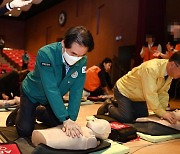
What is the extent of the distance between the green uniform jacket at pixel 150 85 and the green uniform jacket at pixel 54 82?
2.39ft

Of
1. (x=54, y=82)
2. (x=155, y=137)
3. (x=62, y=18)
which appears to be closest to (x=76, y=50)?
(x=54, y=82)

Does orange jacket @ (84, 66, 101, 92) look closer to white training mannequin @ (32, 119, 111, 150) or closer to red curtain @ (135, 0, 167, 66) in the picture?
red curtain @ (135, 0, 167, 66)

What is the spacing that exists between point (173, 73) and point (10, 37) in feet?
44.6

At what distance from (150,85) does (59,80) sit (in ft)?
2.92

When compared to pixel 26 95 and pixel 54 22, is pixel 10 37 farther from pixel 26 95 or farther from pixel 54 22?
pixel 26 95

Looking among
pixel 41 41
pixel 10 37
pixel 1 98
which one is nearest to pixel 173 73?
pixel 1 98

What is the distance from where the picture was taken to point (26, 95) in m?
2.14

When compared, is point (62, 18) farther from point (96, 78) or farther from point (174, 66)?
point (174, 66)

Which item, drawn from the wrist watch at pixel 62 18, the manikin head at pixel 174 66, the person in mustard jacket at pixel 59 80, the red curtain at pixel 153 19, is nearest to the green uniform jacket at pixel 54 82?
the person in mustard jacket at pixel 59 80

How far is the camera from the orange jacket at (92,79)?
455 cm

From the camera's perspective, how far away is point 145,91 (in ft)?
8.21

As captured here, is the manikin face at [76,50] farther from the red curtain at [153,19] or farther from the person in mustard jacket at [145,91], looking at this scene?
the red curtain at [153,19]

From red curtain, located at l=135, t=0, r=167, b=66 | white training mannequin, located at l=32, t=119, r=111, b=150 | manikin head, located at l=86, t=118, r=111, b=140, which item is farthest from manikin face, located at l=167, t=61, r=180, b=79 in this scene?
red curtain, located at l=135, t=0, r=167, b=66

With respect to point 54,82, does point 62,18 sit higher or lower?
higher
